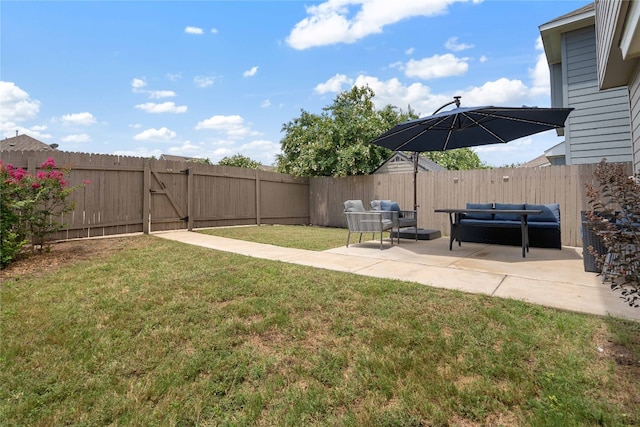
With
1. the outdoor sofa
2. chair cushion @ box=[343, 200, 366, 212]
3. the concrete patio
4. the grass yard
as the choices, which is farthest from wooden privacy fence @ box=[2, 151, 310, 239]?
the outdoor sofa

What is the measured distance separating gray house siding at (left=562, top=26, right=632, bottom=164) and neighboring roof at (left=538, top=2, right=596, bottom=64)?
20 cm

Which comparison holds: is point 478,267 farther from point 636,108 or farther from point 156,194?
point 156,194

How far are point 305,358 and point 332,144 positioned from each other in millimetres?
10687

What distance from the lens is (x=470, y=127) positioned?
20.4ft

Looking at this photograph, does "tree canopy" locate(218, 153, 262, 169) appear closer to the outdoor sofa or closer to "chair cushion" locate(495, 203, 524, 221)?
the outdoor sofa

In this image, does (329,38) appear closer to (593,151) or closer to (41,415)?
(593,151)

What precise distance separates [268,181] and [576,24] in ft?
29.7

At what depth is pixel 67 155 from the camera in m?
6.19

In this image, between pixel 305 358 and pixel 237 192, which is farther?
pixel 237 192

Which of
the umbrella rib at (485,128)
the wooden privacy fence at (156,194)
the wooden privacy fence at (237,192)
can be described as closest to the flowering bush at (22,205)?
the wooden privacy fence at (156,194)

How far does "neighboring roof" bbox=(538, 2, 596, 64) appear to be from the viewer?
6586mm

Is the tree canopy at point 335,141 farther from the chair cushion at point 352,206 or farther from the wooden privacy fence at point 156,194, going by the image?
the chair cushion at point 352,206

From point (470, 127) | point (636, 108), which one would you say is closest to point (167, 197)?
point (470, 127)

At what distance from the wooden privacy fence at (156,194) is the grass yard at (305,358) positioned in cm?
368
